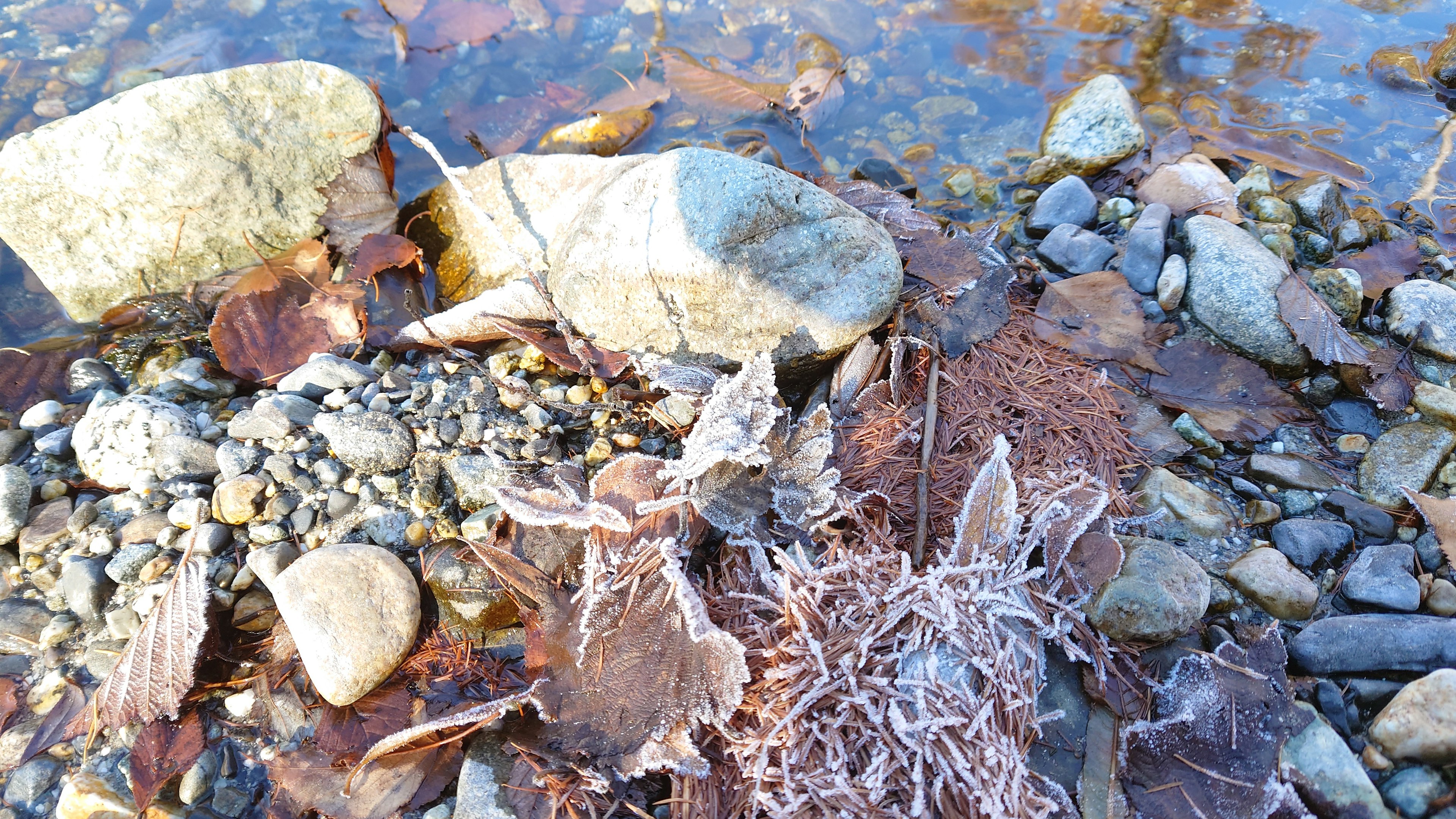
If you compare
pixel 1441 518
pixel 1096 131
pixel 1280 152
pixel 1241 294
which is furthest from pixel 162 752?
pixel 1280 152

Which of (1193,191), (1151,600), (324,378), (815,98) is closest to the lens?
(1151,600)

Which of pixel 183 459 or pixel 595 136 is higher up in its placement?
pixel 595 136

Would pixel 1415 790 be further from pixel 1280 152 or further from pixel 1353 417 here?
pixel 1280 152

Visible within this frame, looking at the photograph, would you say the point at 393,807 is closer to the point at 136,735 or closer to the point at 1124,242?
the point at 136,735

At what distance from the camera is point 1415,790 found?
5.66 feet

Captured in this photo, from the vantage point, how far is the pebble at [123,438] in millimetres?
2564

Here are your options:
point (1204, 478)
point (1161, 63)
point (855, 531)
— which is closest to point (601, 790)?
point (855, 531)

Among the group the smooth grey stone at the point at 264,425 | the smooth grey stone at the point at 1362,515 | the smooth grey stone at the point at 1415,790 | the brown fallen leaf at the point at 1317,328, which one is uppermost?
the brown fallen leaf at the point at 1317,328

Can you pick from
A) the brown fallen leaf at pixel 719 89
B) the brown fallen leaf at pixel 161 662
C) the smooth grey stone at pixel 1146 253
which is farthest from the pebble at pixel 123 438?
the smooth grey stone at pixel 1146 253

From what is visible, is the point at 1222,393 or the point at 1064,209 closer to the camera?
the point at 1222,393

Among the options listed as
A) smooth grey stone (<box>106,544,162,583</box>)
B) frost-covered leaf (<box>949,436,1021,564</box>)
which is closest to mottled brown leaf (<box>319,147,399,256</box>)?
smooth grey stone (<box>106,544,162,583</box>)

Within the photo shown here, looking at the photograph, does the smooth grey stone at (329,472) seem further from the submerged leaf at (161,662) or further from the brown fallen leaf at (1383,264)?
the brown fallen leaf at (1383,264)

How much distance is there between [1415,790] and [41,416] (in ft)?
16.1

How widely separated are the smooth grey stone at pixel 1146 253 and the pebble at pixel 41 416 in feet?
15.6
